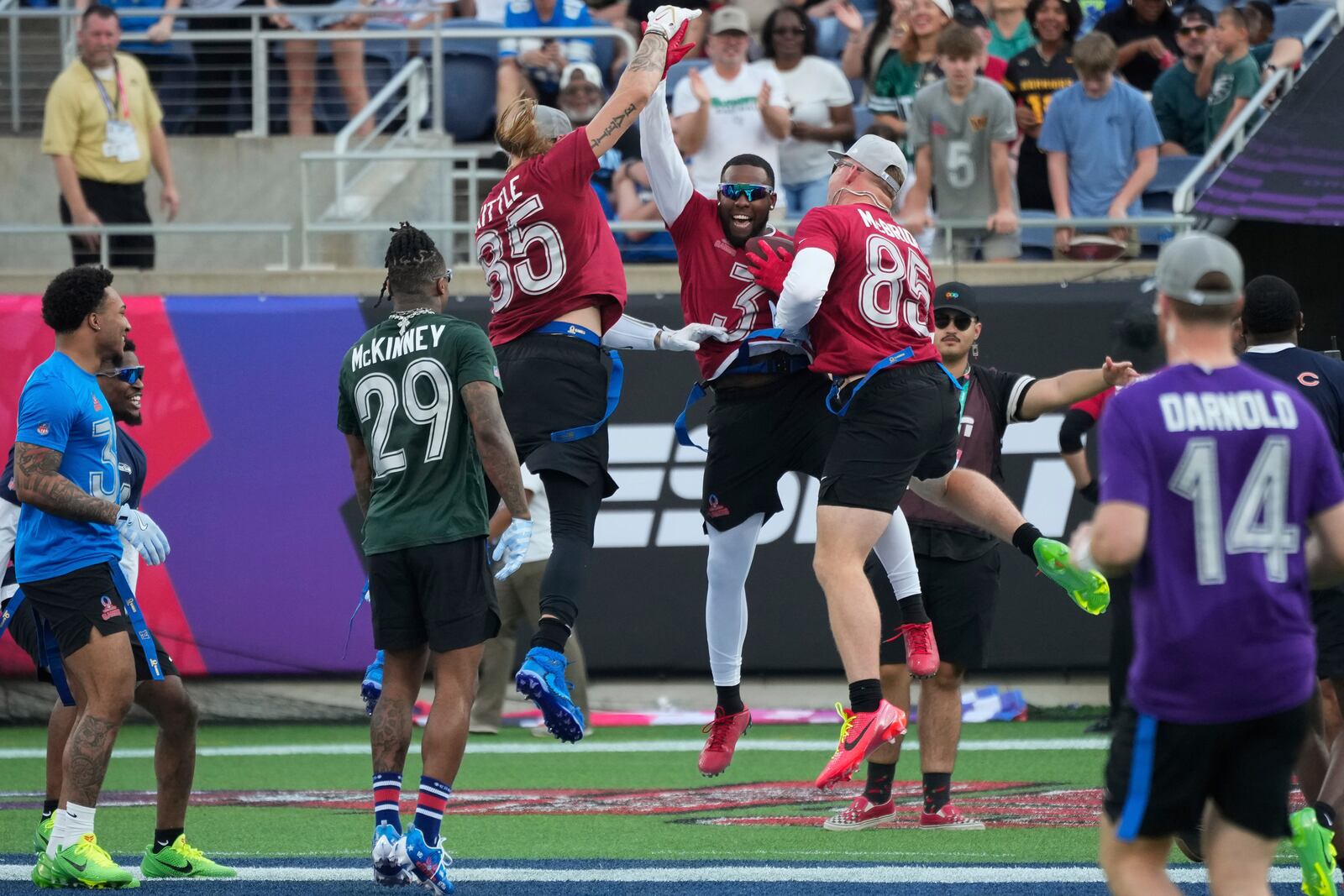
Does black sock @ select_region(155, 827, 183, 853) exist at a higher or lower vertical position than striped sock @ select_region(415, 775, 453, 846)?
lower

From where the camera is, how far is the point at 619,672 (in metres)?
11.7

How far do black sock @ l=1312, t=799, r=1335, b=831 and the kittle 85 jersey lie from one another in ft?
6.95

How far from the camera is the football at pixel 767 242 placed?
670cm

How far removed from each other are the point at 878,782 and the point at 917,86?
248 inches

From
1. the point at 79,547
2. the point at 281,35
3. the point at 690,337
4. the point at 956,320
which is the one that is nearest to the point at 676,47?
the point at 690,337

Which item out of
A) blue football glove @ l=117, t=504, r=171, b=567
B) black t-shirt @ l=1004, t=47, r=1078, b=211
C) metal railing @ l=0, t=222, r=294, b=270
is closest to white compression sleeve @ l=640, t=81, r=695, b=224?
blue football glove @ l=117, t=504, r=171, b=567

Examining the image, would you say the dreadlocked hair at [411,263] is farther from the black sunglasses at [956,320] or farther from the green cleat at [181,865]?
the black sunglasses at [956,320]

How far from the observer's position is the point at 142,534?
661 centimetres

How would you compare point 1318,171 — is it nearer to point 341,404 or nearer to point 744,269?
point 744,269

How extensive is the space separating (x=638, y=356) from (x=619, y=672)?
211 centimetres

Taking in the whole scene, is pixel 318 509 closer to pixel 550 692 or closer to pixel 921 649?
pixel 921 649

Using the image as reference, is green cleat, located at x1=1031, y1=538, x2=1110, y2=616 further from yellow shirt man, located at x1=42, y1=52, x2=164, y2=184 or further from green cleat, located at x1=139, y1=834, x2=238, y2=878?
yellow shirt man, located at x1=42, y1=52, x2=164, y2=184

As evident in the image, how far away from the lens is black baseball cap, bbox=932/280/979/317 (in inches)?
306

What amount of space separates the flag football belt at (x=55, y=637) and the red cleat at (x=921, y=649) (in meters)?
2.96
